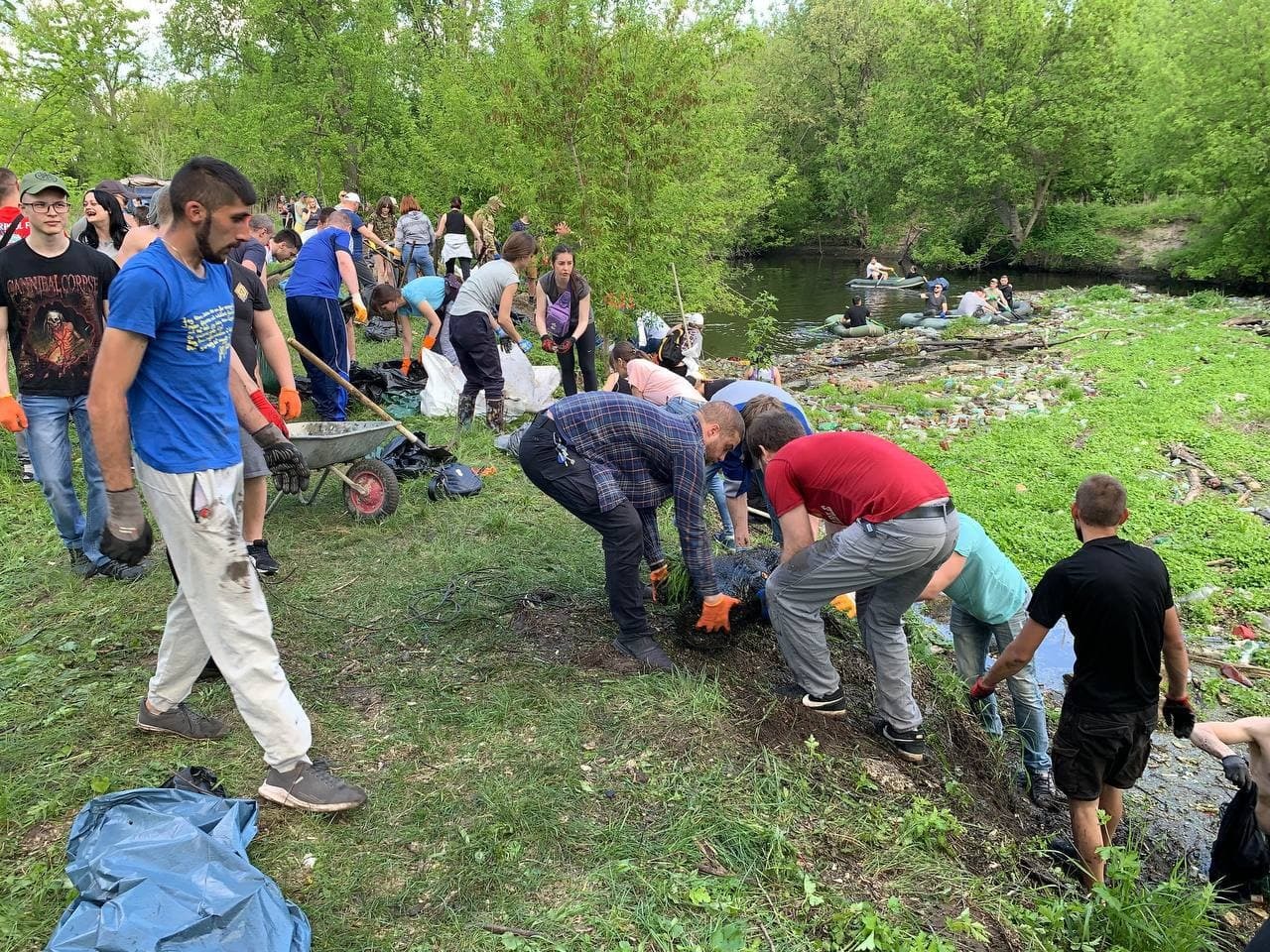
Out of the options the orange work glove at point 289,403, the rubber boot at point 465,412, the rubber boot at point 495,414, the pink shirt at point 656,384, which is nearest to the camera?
the orange work glove at point 289,403

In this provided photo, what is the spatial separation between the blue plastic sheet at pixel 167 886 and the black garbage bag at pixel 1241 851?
11.3 feet

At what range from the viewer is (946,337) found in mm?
16969

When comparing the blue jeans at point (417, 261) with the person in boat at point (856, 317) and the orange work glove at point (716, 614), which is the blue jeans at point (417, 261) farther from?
the person in boat at point (856, 317)

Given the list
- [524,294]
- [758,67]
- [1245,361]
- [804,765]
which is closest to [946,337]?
[1245,361]

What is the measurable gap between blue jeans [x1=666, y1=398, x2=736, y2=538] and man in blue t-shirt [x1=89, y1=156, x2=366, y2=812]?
8.72ft

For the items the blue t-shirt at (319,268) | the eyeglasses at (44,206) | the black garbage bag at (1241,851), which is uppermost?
the eyeglasses at (44,206)

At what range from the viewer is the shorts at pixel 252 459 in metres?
3.94

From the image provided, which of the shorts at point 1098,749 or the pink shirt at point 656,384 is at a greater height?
the pink shirt at point 656,384

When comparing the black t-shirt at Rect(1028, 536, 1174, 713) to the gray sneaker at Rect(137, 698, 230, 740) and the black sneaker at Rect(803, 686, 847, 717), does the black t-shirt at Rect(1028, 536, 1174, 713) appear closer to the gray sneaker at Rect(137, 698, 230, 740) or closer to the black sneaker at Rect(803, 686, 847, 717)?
the black sneaker at Rect(803, 686, 847, 717)

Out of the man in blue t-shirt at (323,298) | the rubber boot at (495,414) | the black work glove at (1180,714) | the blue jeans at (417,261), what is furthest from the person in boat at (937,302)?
the black work glove at (1180,714)

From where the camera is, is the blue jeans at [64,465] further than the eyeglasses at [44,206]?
Yes

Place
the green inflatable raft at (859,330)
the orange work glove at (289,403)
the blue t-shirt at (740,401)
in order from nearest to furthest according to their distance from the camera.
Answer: the orange work glove at (289,403) → the blue t-shirt at (740,401) → the green inflatable raft at (859,330)

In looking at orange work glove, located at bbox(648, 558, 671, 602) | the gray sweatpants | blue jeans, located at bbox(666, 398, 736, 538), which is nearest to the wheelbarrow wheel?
blue jeans, located at bbox(666, 398, 736, 538)

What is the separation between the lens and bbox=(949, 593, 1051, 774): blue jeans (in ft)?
12.5
